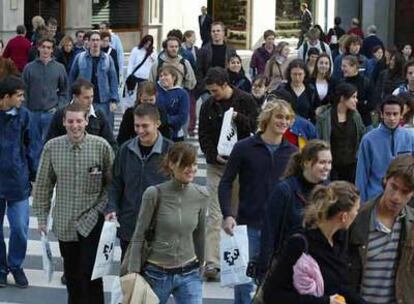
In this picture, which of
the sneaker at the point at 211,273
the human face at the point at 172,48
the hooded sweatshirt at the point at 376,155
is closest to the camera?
the hooded sweatshirt at the point at 376,155

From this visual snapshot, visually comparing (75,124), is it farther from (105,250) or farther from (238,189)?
(238,189)

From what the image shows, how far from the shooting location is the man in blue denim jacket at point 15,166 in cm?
882

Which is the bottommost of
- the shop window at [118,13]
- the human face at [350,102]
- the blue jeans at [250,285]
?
the blue jeans at [250,285]

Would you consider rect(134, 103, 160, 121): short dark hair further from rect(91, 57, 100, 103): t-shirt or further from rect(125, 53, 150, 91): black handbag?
rect(125, 53, 150, 91): black handbag

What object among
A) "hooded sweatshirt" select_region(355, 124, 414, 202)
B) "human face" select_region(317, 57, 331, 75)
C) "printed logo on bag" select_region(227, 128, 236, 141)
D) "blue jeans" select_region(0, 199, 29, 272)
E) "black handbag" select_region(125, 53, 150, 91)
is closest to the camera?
"hooded sweatshirt" select_region(355, 124, 414, 202)

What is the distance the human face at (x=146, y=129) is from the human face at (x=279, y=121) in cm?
78

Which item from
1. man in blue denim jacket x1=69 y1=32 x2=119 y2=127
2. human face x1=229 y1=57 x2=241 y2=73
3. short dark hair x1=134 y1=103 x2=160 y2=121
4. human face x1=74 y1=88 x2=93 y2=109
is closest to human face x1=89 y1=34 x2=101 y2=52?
man in blue denim jacket x1=69 y1=32 x2=119 y2=127

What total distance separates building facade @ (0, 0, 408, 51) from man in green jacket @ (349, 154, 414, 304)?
2252cm

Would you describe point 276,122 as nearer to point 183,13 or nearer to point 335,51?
point 335,51

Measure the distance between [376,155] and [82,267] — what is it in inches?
96.2

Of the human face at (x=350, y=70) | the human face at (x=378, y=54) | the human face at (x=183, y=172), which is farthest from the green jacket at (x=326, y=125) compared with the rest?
the human face at (x=378, y=54)

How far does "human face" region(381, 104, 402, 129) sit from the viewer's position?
8320mm

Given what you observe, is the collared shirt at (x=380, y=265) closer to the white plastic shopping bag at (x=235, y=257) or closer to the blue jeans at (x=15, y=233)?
the white plastic shopping bag at (x=235, y=257)

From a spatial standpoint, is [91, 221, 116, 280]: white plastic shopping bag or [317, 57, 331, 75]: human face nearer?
[91, 221, 116, 280]: white plastic shopping bag
